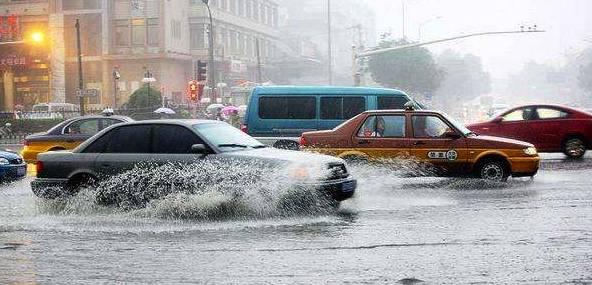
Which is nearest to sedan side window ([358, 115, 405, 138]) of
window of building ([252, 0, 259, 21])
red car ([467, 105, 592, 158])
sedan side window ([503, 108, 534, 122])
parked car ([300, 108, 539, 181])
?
parked car ([300, 108, 539, 181])

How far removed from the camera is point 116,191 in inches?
403

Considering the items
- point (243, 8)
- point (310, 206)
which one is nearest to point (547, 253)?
point (310, 206)

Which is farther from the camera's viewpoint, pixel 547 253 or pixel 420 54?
pixel 420 54

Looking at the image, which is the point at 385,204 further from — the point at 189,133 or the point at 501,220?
the point at 189,133

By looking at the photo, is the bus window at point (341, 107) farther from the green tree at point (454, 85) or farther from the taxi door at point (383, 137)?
the green tree at point (454, 85)

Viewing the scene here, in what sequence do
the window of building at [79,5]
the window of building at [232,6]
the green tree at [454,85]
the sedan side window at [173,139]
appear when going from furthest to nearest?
the green tree at [454,85], the window of building at [232,6], the window of building at [79,5], the sedan side window at [173,139]

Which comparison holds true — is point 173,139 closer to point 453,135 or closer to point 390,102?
point 453,135

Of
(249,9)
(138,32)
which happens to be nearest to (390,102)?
(138,32)

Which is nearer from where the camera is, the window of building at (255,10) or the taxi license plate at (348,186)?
the taxi license plate at (348,186)

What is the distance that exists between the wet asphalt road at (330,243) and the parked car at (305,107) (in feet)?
Result: 16.1

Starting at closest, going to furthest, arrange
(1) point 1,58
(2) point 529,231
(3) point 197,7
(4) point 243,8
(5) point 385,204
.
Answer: (2) point 529,231, (5) point 385,204, (1) point 1,58, (3) point 197,7, (4) point 243,8

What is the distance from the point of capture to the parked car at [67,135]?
1748 centimetres

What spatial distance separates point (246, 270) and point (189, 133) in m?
4.11

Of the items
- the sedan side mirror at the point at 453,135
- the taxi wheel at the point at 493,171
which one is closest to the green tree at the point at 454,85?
the taxi wheel at the point at 493,171
